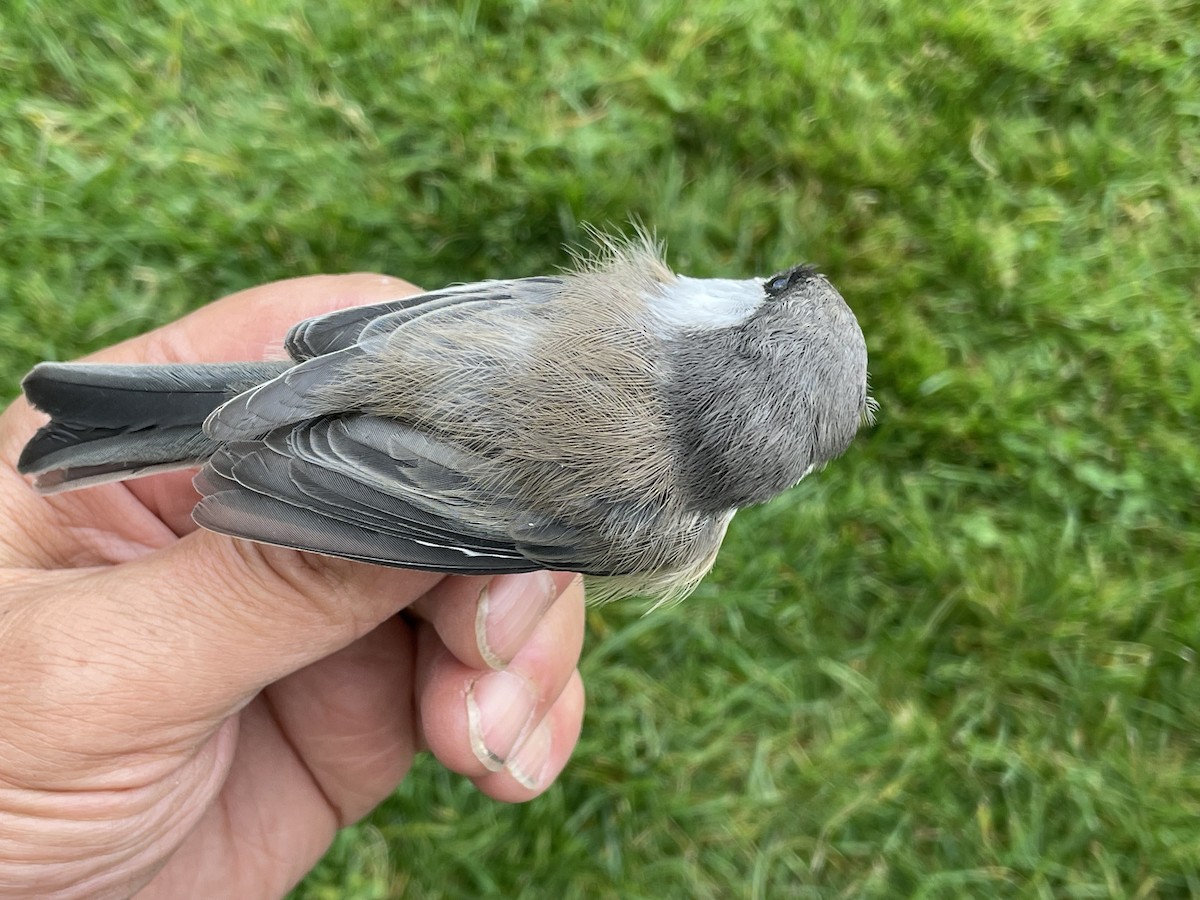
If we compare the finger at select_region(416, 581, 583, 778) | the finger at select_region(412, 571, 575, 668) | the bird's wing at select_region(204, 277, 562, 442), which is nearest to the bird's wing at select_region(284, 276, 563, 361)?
the bird's wing at select_region(204, 277, 562, 442)

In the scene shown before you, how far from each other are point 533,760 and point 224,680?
1050 millimetres

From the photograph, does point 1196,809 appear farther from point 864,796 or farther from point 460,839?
point 460,839

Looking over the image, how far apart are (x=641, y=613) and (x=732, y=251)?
1459 millimetres

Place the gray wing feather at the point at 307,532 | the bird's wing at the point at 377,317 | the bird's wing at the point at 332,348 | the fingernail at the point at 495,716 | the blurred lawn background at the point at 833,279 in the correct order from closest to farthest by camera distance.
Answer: the gray wing feather at the point at 307,532 < the bird's wing at the point at 332,348 < the bird's wing at the point at 377,317 < the fingernail at the point at 495,716 < the blurred lawn background at the point at 833,279

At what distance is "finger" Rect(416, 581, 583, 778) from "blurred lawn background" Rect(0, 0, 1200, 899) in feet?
2.08

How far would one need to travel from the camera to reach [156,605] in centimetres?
186

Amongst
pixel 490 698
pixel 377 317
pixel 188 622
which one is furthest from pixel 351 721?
pixel 377 317

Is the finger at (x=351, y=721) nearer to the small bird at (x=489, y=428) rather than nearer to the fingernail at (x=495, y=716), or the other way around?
the fingernail at (x=495, y=716)

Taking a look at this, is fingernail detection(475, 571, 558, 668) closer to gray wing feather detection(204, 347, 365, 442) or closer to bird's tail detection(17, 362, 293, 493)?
gray wing feather detection(204, 347, 365, 442)

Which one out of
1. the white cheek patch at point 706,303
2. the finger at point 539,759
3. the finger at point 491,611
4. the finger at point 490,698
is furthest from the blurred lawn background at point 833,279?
the white cheek patch at point 706,303

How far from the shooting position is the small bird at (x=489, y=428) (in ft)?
6.21

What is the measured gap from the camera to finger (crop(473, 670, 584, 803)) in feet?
8.58

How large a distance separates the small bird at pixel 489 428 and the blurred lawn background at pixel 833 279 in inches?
50.5

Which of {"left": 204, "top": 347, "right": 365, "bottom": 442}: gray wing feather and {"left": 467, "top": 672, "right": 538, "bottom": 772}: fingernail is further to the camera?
{"left": 467, "top": 672, "right": 538, "bottom": 772}: fingernail
